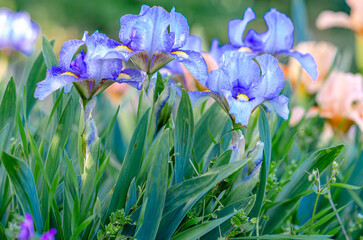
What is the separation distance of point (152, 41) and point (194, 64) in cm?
7

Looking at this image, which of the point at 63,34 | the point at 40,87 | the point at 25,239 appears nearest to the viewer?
the point at 25,239

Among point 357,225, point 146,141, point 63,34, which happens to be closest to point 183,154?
point 146,141

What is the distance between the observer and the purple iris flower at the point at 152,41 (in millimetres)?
646

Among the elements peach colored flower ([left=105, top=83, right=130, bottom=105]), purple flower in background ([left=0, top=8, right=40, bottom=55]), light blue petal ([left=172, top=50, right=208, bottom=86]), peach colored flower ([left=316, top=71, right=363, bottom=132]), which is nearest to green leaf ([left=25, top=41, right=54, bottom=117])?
light blue petal ([left=172, top=50, right=208, bottom=86])

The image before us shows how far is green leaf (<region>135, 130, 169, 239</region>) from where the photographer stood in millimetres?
592

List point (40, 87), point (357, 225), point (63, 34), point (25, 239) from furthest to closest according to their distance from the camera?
1. point (63, 34)
2. point (357, 225)
3. point (40, 87)
4. point (25, 239)

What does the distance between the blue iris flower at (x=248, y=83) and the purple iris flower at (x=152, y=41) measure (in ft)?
0.10

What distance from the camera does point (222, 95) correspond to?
0.66 metres

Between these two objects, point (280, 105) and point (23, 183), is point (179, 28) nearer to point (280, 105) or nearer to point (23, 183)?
point (280, 105)

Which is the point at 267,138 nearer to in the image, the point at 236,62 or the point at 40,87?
the point at 236,62

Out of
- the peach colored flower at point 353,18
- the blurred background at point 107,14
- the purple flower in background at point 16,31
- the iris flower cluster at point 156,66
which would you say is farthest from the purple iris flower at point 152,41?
the blurred background at point 107,14

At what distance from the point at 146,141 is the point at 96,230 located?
0.15 meters

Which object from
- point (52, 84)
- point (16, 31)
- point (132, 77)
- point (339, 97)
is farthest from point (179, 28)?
point (16, 31)

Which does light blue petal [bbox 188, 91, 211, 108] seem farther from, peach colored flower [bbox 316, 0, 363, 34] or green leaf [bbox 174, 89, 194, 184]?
peach colored flower [bbox 316, 0, 363, 34]
